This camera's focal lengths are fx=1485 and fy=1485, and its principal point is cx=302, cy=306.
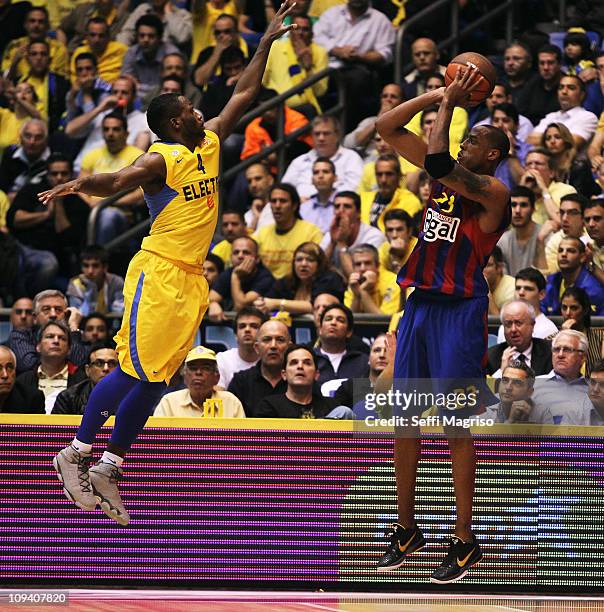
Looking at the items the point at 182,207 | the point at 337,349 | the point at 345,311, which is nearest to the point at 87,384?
the point at 337,349

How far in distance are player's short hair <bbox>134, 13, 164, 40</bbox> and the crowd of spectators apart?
1.7 inches

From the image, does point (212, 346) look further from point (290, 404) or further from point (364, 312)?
point (290, 404)

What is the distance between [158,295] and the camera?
8.70 m

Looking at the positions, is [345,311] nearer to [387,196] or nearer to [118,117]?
[387,196]

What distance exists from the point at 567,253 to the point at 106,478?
5175 millimetres

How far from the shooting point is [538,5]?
1783 cm

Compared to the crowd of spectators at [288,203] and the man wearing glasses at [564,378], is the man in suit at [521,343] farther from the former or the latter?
the man wearing glasses at [564,378]

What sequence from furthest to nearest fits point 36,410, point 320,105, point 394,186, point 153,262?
point 320,105 < point 394,186 < point 36,410 < point 153,262

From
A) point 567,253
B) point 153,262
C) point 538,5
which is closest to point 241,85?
point 153,262

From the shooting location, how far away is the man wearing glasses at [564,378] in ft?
33.3

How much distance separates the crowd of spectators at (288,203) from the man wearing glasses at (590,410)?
42 millimetres

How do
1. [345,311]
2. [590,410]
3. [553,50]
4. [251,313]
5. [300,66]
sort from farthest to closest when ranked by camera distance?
[300,66], [553,50], [251,313], [345,311], [590,410]

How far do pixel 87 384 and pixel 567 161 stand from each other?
5369 millimetres

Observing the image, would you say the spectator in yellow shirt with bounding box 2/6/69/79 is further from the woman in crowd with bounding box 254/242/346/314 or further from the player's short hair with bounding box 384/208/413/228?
the player's short hair with bounding box 384/208/413/228
